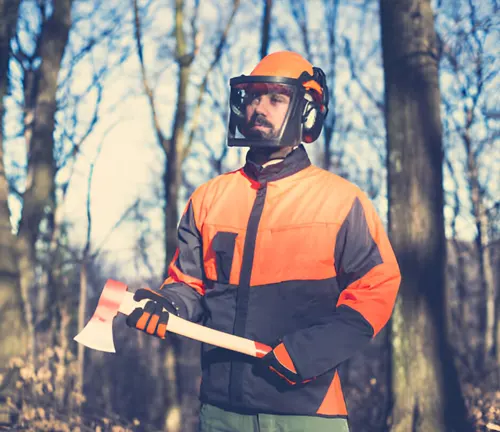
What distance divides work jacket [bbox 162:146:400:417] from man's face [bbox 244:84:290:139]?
0.54ft

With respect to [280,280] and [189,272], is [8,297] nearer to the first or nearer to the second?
[189,272]

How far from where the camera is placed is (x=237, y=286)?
9.72 ft

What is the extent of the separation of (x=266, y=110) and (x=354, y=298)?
94 centimetres

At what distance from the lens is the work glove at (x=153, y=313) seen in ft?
9.63

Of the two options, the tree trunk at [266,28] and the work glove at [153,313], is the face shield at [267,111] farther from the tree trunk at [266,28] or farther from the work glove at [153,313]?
the tree trunk at [266,28]

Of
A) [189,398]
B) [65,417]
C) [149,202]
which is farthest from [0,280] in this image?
[149,202]

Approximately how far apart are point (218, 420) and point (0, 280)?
6.04 meters

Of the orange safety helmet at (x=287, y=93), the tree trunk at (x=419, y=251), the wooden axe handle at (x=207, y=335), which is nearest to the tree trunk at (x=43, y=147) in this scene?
the tree trunk at (x=419, y=251)

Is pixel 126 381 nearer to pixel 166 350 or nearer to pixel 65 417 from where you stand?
pixel 166 350

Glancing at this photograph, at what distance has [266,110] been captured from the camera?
321cm

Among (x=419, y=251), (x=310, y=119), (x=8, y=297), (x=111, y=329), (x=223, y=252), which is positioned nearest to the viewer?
(x=223, y=252)

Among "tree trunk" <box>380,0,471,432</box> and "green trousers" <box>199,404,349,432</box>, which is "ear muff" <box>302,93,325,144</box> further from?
"tree trunk" <box>380,0,471,432</box>

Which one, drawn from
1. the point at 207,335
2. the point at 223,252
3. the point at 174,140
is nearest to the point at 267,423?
the point at 207,335

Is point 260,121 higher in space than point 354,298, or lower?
higher
